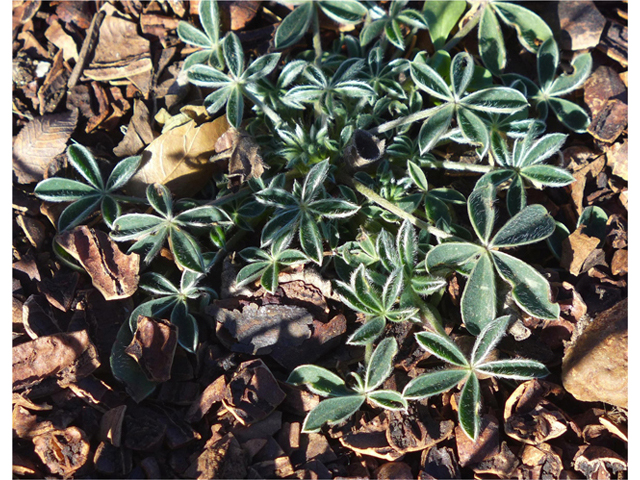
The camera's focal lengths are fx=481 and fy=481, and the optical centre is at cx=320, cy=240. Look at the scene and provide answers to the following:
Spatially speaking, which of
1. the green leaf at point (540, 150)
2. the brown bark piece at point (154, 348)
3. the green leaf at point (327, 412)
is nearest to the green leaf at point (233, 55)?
the brown bark piece at point (154, 348)

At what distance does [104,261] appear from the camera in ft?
8.27

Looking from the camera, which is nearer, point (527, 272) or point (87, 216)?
point (527, 272)

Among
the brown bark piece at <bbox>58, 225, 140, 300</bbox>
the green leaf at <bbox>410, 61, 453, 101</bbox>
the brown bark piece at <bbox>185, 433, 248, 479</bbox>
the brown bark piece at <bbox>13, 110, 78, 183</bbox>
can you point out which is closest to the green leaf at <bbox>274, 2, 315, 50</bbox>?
the green leaf at <bbox>410, 61, 453, 101</bbox>

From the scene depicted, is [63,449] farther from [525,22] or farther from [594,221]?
[525,22]

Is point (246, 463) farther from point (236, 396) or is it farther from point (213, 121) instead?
point (213, 121)

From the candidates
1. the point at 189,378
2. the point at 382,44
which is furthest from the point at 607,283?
the point at 189,378

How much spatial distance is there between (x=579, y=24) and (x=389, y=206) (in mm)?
1967

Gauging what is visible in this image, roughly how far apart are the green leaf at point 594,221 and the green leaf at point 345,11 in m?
1.76

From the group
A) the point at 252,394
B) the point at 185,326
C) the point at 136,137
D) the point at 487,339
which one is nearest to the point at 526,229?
the point at 487,339

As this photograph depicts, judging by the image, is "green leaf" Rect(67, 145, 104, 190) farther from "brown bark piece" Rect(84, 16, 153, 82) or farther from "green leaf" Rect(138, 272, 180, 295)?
"brown bark piece" Rect(84, 16, 153, 82)

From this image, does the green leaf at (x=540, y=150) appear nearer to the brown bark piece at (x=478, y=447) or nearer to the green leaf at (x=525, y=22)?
the green leaf at (x=525, y=22)

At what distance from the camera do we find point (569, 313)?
2.50m

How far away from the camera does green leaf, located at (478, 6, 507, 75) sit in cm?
294

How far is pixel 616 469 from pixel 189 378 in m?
2.05
